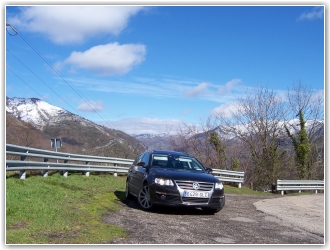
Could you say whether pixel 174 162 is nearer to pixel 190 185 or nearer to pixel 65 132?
pixel 190 185

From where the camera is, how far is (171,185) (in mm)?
9219

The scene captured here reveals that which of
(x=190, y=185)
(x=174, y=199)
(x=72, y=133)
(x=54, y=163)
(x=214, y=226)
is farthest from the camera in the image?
(x=72, y=133)

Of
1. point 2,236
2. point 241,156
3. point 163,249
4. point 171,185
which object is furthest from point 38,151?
point 241,156

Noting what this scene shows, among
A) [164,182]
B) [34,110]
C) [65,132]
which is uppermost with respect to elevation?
[34,110]

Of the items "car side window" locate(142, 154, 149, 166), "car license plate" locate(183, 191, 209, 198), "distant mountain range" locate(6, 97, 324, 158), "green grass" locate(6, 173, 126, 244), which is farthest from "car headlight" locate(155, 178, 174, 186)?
"distant mountain range" locate(6, 97, 324, 158)

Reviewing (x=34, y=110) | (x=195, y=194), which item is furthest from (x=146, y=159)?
(x=34, y=110)

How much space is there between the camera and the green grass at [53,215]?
19.5 feet

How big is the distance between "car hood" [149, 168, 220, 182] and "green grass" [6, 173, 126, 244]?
130 centimetres

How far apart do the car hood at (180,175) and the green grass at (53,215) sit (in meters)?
1.30

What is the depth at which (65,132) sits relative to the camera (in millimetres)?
97625

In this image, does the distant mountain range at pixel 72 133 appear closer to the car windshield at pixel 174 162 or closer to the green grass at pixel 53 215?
the car windshield at pixel 174 162

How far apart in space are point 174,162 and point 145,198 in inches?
57.6

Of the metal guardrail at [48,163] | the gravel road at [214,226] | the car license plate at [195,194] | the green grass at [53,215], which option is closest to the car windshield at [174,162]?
the gravel road at [214,226]

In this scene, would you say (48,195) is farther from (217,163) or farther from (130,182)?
(217,163)
